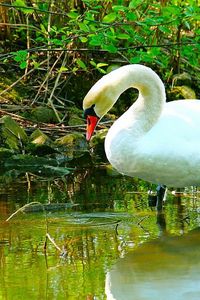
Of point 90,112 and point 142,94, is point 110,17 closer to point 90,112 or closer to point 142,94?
point 142,94

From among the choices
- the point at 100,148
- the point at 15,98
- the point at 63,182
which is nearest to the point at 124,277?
the point at 63,182

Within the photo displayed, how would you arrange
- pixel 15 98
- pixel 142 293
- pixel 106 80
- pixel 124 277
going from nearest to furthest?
1. pixel 142 293
2. pixel 124 277
3. pixel 106 80
4. pixel 15 98

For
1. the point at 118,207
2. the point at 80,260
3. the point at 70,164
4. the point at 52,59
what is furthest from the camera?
the point at 52,59

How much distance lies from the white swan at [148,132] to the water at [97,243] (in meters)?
0.43

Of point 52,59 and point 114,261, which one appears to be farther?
point 52,59

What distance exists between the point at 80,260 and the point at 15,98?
6655mm

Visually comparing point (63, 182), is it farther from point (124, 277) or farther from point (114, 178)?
point (124, 277)

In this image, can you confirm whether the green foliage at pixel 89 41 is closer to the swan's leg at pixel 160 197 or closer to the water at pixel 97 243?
the water at pixel 97 243

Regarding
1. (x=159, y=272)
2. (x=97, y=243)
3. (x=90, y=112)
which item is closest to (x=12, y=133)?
(x=90, y=112)

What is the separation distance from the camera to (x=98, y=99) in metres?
6.73

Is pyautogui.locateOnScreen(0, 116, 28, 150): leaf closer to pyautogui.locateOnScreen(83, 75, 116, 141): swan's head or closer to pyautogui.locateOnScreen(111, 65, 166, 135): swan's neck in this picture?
pyautogui.locateOnScreen(111, 65, 166, 135): swan's neck

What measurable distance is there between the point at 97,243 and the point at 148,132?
1131 millimetres

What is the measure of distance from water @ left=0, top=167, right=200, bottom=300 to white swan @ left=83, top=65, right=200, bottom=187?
0.43 metres

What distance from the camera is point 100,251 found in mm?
5863
